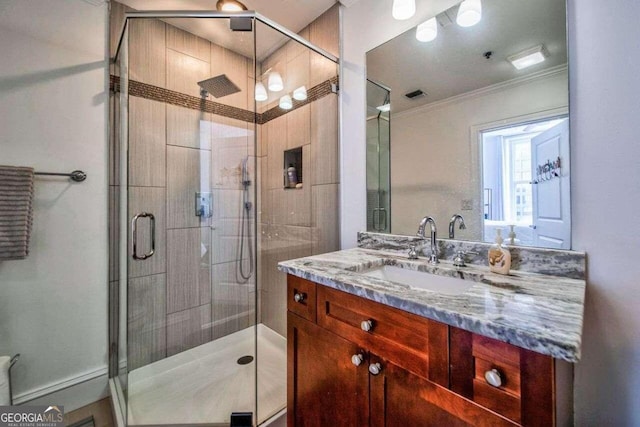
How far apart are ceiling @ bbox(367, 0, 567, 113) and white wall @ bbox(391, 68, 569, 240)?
0.06m

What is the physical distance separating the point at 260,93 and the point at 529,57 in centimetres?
167

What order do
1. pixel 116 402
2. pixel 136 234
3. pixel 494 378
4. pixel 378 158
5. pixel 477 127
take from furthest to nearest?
pixel 136 234 → pixel 378 158 → pixel 116 402 → pixel 477 127 → pixel 494 378

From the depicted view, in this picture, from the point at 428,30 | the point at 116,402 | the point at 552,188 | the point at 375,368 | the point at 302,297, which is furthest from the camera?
the point at 116,402

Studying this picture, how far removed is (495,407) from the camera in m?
0.59

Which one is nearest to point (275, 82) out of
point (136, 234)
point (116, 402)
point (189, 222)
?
point (189, 222)

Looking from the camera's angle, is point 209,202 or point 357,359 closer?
point 357,359

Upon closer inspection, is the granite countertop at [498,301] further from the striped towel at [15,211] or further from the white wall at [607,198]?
the striped towel at [15,211]

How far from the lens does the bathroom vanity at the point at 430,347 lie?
55cm

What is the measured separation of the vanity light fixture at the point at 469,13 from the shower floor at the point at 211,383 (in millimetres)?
2113

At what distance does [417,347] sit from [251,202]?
5.38 ft

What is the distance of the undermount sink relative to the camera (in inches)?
40.6

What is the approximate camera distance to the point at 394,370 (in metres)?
0.78

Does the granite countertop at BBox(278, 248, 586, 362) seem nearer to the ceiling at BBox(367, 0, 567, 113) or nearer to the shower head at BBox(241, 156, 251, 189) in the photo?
the ceiling at BBox(367, 0, 567, 113)

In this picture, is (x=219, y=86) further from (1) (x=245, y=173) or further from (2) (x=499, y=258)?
(2) (x=499, y=258)
